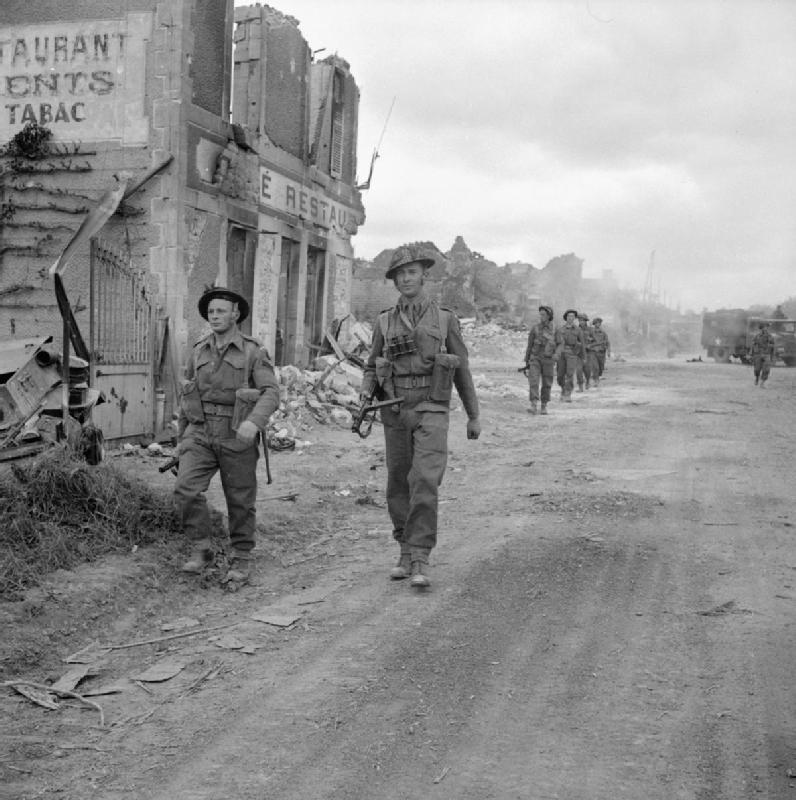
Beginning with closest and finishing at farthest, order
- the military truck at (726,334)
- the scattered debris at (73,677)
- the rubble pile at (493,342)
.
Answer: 1. the scattered debris at (73,677)
2. the rubble pile at (493,342)
3. the military truck at (726,334)

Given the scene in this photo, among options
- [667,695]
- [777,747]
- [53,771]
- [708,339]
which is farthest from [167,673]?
[708,339]

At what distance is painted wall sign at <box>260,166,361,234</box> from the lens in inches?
563

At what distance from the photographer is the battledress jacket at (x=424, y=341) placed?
5.44 m

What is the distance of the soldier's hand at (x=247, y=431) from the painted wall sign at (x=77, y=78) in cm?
744

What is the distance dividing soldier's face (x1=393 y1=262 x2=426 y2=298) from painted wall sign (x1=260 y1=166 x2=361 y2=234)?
9105 millimetres

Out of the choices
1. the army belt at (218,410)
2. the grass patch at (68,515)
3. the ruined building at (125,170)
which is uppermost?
the ruined building at (125,170)

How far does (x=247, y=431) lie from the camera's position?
203 inches

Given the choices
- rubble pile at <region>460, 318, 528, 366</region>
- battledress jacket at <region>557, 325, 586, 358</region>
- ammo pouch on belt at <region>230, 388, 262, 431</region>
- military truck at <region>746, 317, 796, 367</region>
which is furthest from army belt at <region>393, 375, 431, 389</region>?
military truck at <region>746, 317, 796, 367</region>

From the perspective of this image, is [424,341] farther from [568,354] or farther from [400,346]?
[568,354]

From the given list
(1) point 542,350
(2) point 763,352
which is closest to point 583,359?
(2) point 763,352

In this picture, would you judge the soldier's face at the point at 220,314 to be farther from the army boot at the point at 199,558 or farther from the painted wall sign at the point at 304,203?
the painted wall sign at the point at 304,203

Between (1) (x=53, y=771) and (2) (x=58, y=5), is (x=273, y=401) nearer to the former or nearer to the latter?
(1) (x=53, y=771)

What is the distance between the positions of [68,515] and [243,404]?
1379 millimetres

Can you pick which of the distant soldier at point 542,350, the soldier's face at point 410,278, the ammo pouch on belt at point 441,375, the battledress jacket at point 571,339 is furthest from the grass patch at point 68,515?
the battledress jacket at point 571,339
